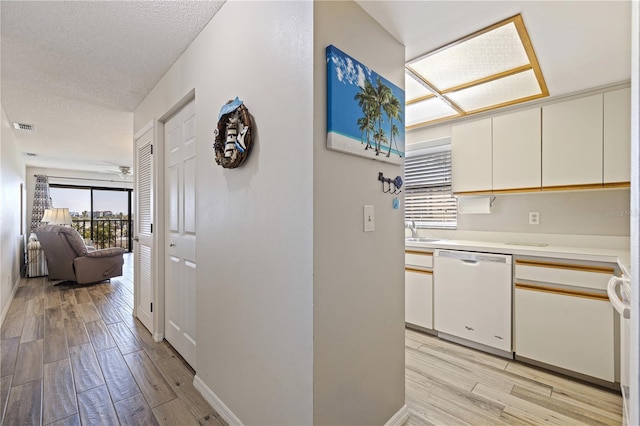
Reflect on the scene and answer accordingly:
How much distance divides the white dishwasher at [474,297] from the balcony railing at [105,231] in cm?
876

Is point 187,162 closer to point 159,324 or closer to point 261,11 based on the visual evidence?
point 261,11

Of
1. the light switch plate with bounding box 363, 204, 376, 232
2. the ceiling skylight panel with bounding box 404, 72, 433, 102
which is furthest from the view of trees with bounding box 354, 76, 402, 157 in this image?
the ceiling skylight panel with bounding box 404, 72, 433, 102

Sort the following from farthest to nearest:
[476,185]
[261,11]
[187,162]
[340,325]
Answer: [476,185] < [187,162] < [261,11] < [340,325]

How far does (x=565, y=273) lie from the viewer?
6.88 ft

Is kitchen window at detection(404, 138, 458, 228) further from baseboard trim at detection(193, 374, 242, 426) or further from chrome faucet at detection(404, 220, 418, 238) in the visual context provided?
baseboard trim at detection(193, 374, 242, 426)

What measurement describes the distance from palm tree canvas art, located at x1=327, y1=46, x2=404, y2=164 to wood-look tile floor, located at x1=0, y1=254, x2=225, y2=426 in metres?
1.69

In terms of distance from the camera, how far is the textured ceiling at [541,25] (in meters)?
1.48

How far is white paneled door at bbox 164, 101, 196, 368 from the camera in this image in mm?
2213

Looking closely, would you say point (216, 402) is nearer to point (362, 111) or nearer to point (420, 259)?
point (362, 111)

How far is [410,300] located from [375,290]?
1599 mm

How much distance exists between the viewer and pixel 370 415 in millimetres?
1465

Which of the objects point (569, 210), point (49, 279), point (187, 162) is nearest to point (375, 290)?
point (187, 162)

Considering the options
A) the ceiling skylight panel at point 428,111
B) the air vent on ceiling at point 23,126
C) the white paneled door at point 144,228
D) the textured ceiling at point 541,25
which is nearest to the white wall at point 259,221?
the textured ceiling at point 541,25

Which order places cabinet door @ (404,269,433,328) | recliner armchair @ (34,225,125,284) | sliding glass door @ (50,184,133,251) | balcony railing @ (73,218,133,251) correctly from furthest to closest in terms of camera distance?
balcony railing @ (73,218,133,251) → sliding glass door @ (50,184,133,251) → recliner armchair @ (34,225,125,284) → cabinet door @ (404,269,433,328)
